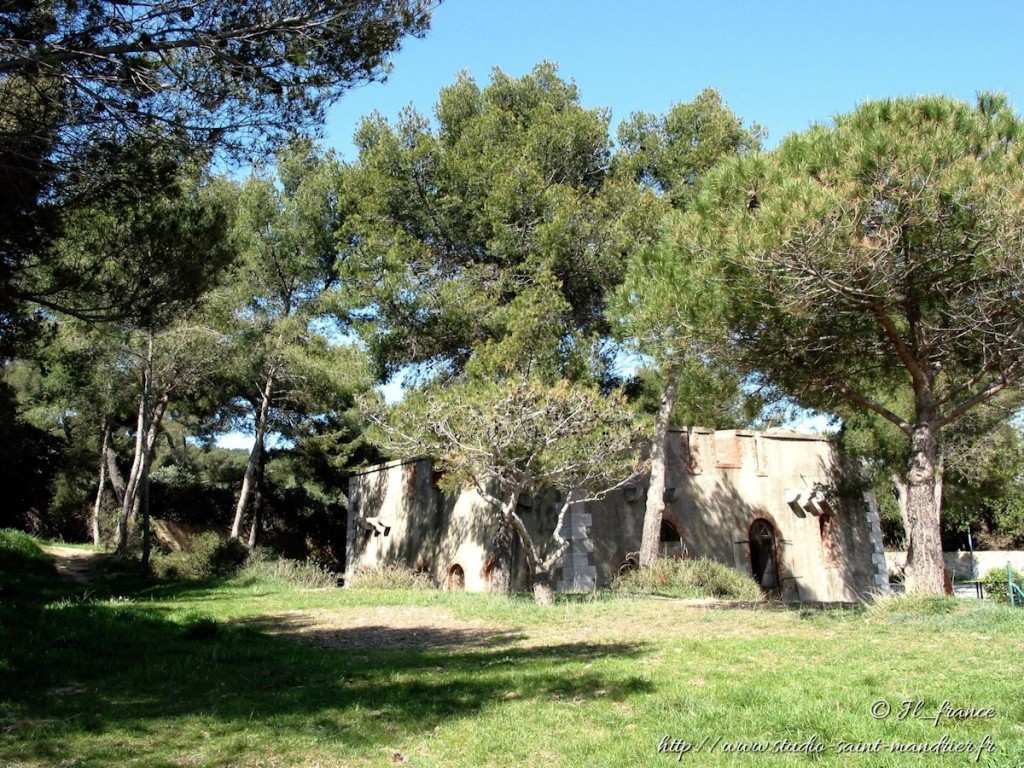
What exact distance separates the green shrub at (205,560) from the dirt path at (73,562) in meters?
1.37

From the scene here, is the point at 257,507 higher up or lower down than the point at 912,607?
higher up

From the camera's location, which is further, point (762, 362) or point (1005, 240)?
point (762, 362)

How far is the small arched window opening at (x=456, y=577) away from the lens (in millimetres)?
18319

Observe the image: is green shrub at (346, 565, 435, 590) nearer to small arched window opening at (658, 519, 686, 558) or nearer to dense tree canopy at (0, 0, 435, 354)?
small arched window opening at (658, 519, 686, 558)

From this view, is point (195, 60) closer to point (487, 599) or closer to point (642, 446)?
point (487, 599)

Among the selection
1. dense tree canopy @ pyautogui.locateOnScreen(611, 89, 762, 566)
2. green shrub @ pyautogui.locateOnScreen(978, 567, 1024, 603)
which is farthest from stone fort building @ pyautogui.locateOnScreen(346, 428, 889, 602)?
green shrub @ pyautogui.locateOnScreen(978, 567, 1024, 603)

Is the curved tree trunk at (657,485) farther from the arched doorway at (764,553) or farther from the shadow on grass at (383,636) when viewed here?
the shadow on grass at (383,636)

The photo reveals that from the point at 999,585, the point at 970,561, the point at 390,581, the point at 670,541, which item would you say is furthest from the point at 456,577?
the point at 970,561

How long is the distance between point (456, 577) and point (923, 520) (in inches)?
429

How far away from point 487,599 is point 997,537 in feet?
94.8

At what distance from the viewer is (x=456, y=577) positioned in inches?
730

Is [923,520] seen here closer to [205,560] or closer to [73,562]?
[205,560]

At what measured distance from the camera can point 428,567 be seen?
19.5m

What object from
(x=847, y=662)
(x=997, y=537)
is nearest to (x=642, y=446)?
(x=847, y=662)
